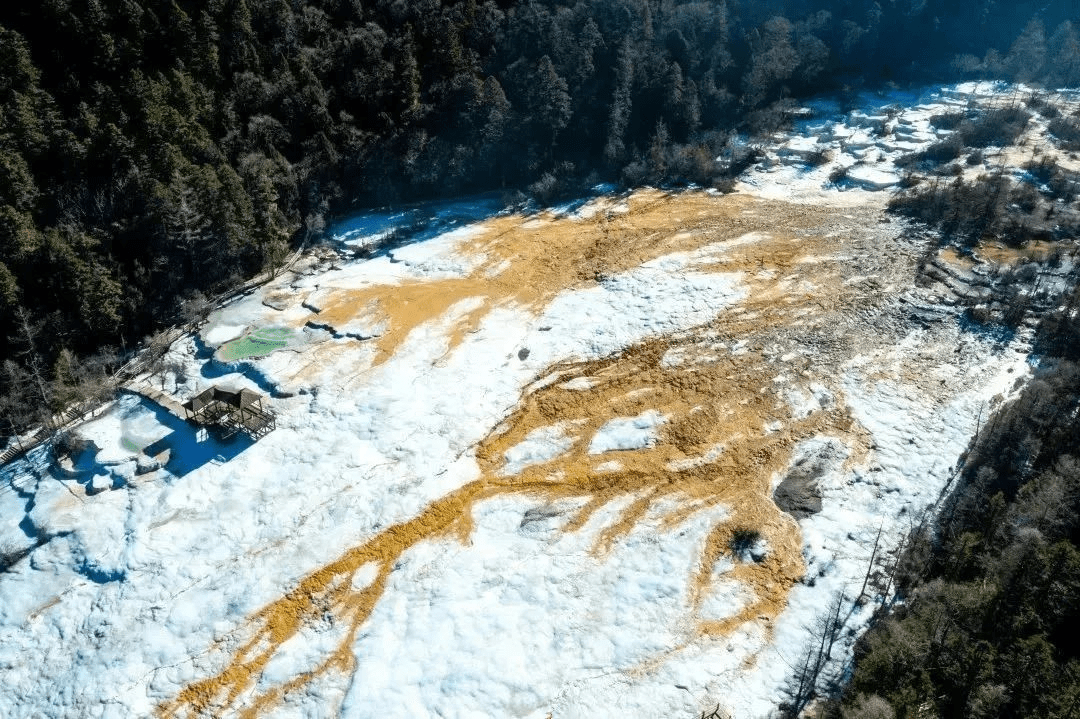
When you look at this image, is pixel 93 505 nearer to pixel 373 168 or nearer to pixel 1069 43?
pixel 373 168

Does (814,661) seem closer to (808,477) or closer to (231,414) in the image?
(808,477)

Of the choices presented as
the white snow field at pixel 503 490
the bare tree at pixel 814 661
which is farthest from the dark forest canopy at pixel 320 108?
the bare tree at pixel 814 661

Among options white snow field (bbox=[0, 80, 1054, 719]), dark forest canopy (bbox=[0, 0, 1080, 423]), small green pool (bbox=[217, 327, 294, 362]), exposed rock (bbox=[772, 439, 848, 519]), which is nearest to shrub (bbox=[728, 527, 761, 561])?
white snow field (bbox=[0, 80, 1054, 719])

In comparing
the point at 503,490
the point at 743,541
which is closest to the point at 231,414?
the point at 503,490

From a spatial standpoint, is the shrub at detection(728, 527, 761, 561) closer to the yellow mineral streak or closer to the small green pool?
the yellow mineral streak

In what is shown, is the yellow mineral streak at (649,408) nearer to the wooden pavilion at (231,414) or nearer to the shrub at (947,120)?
the wooden pavilion at (231,414)

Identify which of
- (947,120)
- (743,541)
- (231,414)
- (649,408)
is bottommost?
(743,541)
